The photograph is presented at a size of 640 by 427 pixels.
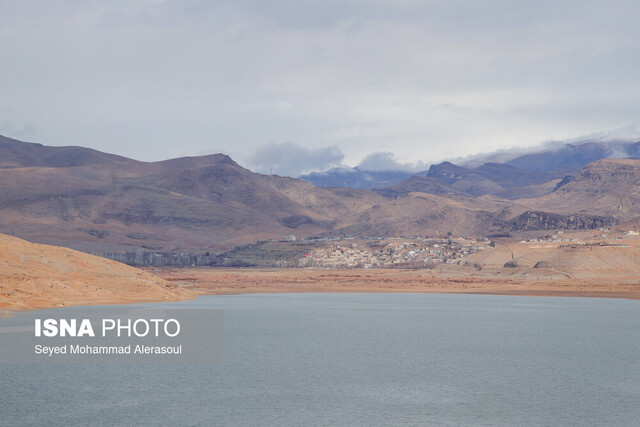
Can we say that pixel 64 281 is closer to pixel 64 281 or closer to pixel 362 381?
pixel 64 281

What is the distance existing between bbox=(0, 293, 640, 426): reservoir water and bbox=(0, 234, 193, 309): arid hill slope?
29632mm

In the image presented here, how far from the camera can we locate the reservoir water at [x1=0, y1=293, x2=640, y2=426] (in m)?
36.8

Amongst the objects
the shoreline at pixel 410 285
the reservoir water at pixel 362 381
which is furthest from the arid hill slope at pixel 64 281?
the reservoir water at pixel 362 381

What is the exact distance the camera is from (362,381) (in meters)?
46.2

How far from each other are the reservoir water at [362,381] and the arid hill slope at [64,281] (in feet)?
97.2

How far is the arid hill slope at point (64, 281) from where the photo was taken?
92.4 meters

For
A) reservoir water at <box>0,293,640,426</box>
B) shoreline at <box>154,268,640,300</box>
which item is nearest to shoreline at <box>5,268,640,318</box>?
shoreline at <box>154,268,640,300</box>

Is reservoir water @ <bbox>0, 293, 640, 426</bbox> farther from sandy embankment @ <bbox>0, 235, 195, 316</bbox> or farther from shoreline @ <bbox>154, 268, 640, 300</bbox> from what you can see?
shoreline @ <bbox>154, 268, 640, 300</bbox>

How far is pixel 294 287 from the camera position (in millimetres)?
160500

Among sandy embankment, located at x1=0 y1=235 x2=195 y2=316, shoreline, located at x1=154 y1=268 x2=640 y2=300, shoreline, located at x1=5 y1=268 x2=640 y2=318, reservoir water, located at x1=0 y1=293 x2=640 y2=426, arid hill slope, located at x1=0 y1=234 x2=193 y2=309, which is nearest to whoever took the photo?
reservoir water, located at x1=0 y1=293 x2=640 y2=426

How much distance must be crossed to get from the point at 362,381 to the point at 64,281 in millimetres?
68489

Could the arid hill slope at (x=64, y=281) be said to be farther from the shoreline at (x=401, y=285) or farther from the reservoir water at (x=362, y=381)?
the reservoir water at (x=362, y=381)

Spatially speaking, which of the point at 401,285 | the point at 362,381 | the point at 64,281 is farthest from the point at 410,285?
the point at 362,381

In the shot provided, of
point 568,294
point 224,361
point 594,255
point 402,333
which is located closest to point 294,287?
point 568,294
